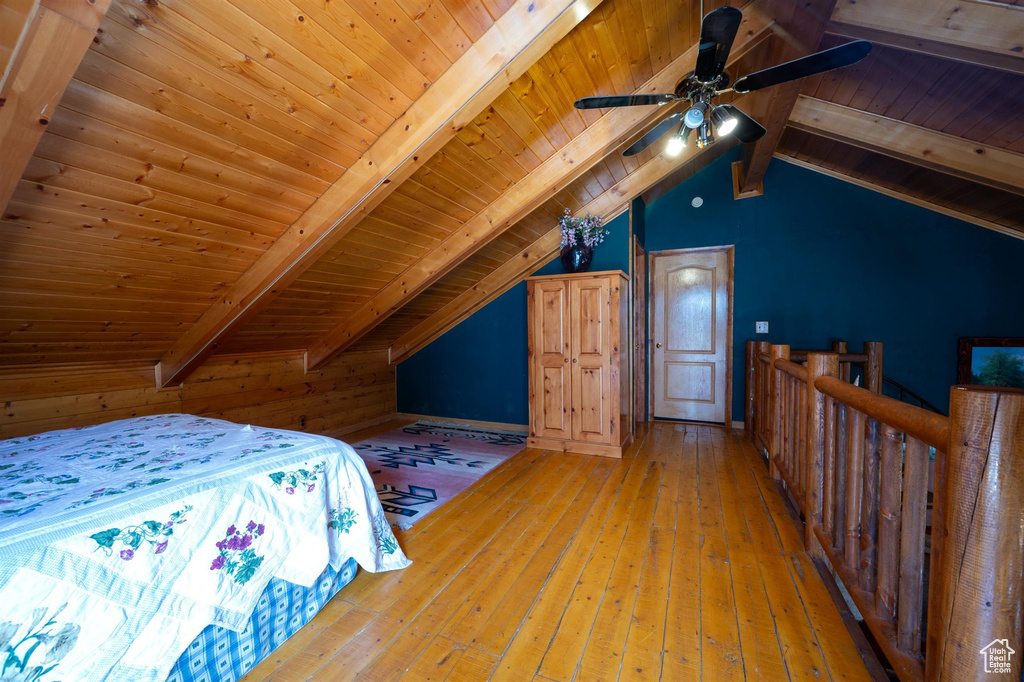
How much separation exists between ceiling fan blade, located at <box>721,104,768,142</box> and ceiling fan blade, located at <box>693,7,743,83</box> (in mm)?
258

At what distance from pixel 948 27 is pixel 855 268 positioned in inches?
103

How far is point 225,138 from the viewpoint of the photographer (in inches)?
69.7

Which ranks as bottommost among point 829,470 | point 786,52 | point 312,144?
point 829,470

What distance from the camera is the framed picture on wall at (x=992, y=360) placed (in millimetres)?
3546

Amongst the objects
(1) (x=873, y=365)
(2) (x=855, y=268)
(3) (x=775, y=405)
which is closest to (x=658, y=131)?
(3) (x=775, y=405)

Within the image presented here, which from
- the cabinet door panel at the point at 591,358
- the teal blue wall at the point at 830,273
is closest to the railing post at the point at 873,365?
the teal blue wall at the point at 830,273

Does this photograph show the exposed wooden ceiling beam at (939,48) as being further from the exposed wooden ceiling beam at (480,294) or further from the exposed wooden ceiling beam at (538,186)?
the exposed wooden ceiling beam at (480,294)

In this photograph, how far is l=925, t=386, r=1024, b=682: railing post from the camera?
0.78 meters

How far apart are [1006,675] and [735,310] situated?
4011 mm

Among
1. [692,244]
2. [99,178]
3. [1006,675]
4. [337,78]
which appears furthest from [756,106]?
[99,178]

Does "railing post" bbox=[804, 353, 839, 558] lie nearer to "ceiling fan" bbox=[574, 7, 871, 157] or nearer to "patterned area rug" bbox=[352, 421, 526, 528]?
"ceiling fan" bbox=[574, 7, 871, 157]

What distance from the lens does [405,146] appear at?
2074mm

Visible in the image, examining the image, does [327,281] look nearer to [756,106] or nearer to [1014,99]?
[756,106]

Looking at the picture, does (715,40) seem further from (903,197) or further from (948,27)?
(903,197)
